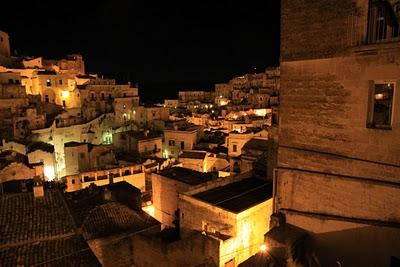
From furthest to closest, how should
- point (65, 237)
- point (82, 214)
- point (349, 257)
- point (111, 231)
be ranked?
1. point (82, 214)
2. point (111, 231)
3. point (65, 237)
4. point (349, 257)

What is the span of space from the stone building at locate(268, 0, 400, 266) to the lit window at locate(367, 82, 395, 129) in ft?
Answer: 0.07

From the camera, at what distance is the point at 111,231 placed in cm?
1540

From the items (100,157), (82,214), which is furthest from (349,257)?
(100,157)

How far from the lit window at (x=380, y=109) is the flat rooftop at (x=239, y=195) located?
793 centimetres

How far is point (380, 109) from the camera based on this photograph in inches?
295

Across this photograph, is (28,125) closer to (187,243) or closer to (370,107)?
(187,243)

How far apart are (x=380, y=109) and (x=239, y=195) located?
9.55m

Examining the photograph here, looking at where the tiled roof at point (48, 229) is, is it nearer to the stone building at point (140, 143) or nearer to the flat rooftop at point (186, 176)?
the flat rooftop at point (186, 176)

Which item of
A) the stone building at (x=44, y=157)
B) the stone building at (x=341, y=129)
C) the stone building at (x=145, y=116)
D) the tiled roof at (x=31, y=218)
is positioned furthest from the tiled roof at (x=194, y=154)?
the stone building at (x=341, y=129)

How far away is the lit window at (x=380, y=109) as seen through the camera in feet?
22.8

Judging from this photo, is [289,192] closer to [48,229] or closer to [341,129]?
[341,129]

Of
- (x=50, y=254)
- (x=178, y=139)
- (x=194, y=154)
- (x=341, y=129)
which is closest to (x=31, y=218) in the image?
(x=50, y=254)

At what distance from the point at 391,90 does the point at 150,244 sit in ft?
39.5

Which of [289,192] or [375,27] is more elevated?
[375,27]
